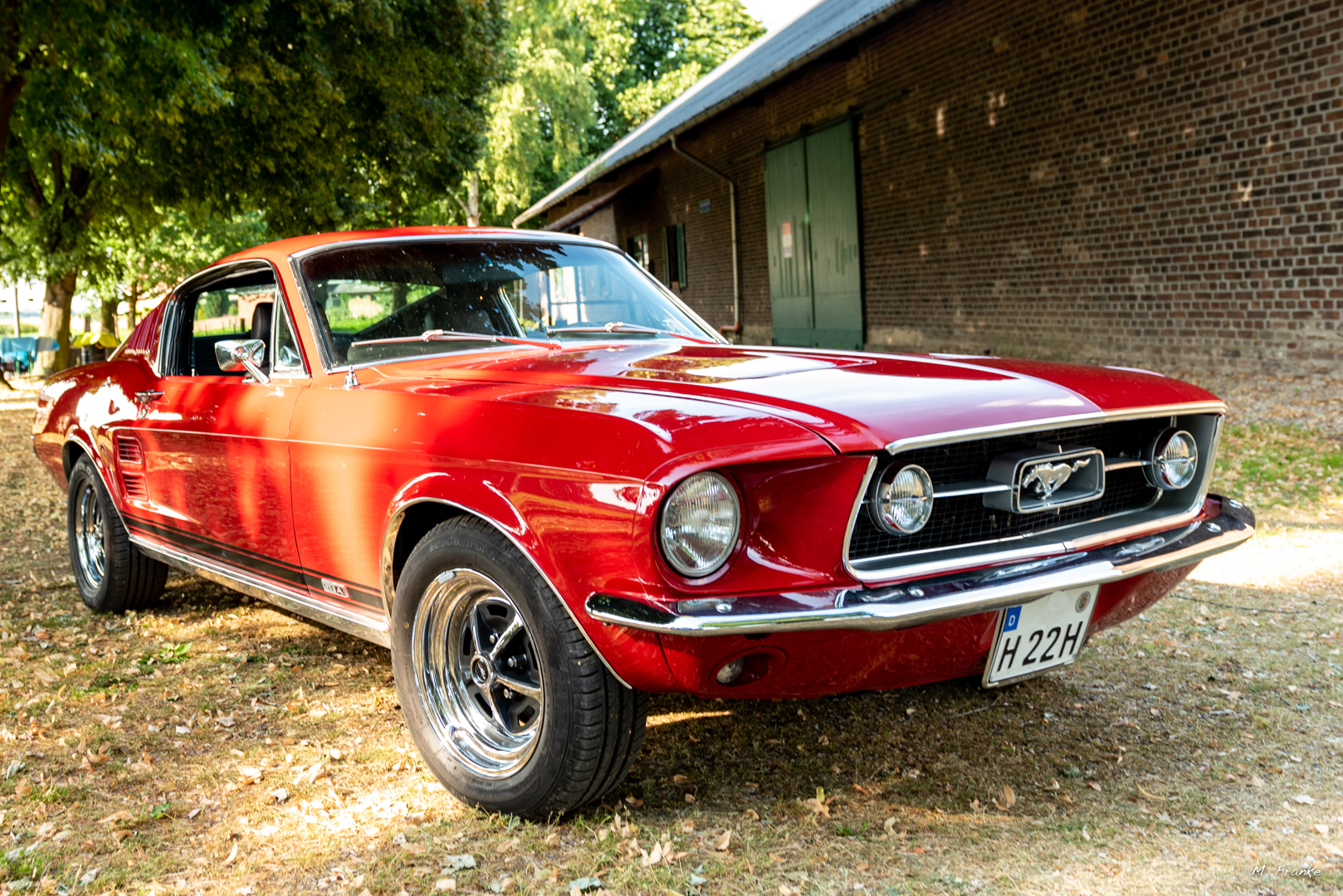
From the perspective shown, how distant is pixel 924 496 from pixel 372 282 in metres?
2.10

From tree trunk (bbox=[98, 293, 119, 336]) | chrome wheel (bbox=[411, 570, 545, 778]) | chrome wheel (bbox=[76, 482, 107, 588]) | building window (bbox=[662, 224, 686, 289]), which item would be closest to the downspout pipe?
building window (bbox=[662, 224, 686, 289])

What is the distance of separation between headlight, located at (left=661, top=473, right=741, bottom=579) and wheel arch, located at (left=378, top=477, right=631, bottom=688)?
457 millimetres

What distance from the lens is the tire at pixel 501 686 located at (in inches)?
98.8

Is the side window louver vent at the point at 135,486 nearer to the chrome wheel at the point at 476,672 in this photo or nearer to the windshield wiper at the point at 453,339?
the windshield wiper at the point at 453,339

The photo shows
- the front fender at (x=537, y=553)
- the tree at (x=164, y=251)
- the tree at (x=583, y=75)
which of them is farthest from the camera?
the tree at (x=583, y=75)

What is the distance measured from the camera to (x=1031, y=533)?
276cm

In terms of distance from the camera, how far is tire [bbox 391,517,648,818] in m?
2.51

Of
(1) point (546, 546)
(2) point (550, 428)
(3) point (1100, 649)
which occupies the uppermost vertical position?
(2) point (550, 428)

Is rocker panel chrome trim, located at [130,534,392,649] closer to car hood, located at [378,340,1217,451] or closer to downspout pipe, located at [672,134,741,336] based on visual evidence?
car hood, located at [378,340,1217,451]

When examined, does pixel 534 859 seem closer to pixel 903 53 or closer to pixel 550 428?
pixel 550 428

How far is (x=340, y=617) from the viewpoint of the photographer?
132 inches

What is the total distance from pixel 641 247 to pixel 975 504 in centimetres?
2579

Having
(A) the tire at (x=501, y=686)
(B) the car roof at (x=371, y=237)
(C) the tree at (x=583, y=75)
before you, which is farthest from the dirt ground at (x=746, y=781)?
(C) the tree at (x=583, y=75)

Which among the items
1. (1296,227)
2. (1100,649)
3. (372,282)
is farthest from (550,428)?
(1296,227)
